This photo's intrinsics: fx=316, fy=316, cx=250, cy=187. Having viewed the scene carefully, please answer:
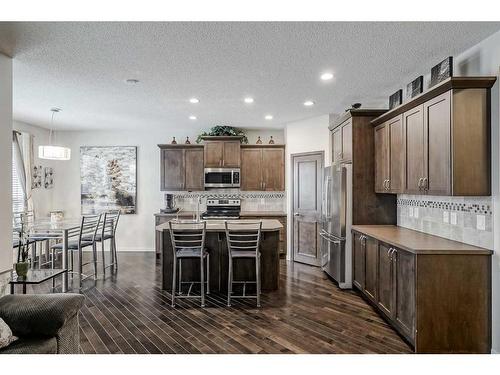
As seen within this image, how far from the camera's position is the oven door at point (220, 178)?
21.0 feet

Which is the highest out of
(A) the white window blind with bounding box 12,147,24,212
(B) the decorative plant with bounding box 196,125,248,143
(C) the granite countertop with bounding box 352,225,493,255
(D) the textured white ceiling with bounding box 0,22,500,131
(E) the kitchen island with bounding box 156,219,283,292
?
(D) the textured white ceiling with bounding box 0,22,500,131

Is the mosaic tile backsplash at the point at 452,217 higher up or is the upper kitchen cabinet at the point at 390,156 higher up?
the upper kitchen cabinet at the point at 390,156

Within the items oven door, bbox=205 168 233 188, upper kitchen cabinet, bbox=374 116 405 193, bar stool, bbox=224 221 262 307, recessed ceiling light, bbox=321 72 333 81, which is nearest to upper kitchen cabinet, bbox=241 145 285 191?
oven door, bbox=205 168 233 188

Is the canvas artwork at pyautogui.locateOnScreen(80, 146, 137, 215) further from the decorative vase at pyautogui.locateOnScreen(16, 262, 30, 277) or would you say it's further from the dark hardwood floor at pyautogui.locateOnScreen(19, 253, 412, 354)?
the decorative vase at pyautogui.locateOnScreen(16, 262, 30, 277)

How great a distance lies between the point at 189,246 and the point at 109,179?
371 centimetres

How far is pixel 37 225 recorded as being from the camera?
4.75 m

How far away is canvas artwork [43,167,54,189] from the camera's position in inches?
262

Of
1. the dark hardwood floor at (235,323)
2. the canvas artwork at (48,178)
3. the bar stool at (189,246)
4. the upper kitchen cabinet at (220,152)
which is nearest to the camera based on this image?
the dark hardwood floor at (235,323)

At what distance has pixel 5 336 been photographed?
75.5 inches

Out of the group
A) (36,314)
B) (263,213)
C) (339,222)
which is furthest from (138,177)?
(36,314)

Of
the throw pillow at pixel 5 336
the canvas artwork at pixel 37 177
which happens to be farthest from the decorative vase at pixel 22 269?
the canvas artwork at pixel 37 177

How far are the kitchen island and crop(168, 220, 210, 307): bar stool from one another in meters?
0.12

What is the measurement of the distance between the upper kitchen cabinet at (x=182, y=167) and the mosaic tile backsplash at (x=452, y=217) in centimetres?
391

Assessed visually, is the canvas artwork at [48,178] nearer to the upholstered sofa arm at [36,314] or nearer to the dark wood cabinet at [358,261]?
the upholstered sofa arm at [36,314]
